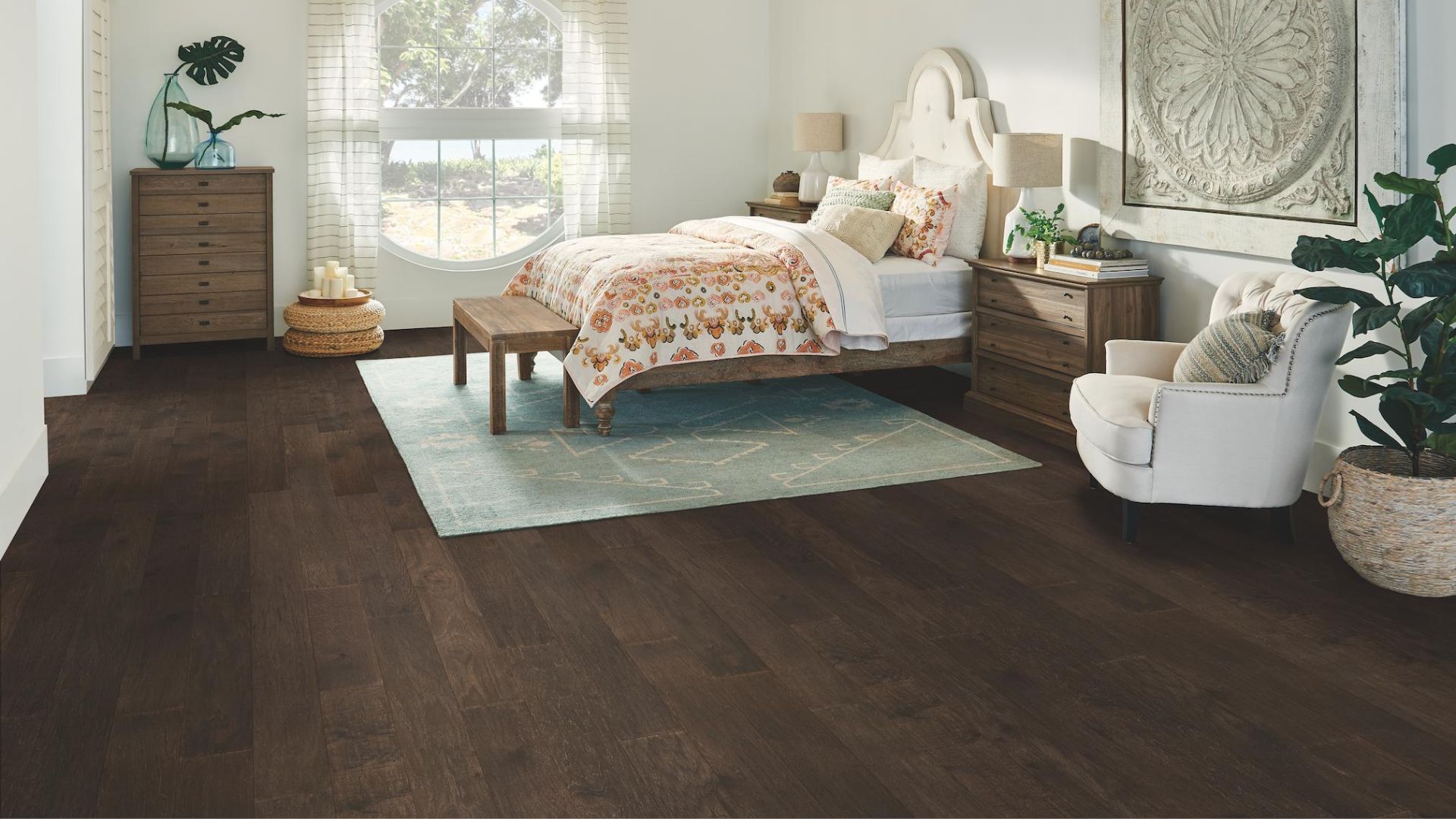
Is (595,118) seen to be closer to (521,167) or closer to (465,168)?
(521,167)

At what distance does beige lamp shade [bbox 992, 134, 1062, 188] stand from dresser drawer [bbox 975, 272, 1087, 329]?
0.39 meters

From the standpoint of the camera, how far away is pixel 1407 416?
3.20m

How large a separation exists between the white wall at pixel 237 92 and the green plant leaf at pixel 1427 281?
5.73 meters

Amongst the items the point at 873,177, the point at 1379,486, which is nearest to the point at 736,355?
the point at 873,177

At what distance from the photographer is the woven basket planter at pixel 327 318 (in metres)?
6.34

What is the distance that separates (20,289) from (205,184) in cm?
274

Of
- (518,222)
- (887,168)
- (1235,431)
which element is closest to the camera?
(1235,431)

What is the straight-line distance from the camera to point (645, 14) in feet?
24.9

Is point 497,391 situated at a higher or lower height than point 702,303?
lower

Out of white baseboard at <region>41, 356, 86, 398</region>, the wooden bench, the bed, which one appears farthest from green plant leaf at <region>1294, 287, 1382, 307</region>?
white baseboard at <region>41, 356, 86, 398</region>

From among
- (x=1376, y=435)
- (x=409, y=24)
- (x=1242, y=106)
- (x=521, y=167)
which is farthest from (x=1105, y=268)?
(x=409, y=24)

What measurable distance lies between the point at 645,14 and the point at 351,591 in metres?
5.35

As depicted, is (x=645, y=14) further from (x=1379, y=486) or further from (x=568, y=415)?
(x=1379, y=486)

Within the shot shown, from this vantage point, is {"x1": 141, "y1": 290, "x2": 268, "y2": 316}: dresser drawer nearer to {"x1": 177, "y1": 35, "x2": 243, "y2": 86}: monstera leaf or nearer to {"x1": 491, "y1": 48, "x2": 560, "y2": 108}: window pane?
{"x1": 177, "y1": 35, "x2": 243, "y2": 86}: monstera leaf
